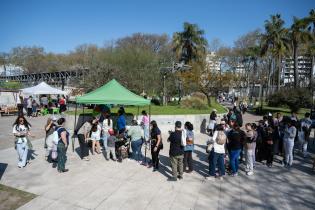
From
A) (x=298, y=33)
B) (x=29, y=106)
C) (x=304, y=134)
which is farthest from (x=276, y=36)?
(x=29, y=106)

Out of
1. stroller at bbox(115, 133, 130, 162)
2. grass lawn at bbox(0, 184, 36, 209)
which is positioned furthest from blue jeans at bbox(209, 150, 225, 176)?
grass lawn at bbox(0, 184, 36, 209)

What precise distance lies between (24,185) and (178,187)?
13.4ft

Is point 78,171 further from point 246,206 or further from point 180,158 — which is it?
point 246,206

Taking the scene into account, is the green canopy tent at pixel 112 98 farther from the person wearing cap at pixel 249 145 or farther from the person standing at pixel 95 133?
the person wearing cap at pixel 249 145

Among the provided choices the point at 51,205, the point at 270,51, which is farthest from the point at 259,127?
the point at 270,51

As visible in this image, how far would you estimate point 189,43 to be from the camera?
4041cm

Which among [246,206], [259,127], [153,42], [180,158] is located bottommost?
[246,206]

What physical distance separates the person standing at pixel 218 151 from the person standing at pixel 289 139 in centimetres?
271

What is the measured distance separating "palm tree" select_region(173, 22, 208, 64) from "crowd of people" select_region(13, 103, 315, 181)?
30777 mm

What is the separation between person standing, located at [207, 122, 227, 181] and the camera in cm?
736

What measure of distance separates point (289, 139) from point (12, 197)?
8.29 metres

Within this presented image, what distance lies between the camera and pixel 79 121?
13.7 meters

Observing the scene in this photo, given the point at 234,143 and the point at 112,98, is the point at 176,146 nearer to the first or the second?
the point at 234,143

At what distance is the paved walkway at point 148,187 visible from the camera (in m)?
6.10
